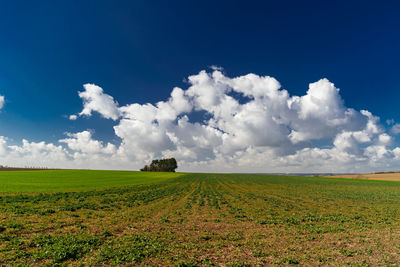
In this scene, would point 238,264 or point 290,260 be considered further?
point 290,260

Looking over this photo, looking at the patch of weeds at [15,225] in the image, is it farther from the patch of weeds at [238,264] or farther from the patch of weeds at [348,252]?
the patch of weeds at [348,252]

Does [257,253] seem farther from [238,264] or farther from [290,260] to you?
[238,264]

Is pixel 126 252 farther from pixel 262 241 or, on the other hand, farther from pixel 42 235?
pixel 262 241

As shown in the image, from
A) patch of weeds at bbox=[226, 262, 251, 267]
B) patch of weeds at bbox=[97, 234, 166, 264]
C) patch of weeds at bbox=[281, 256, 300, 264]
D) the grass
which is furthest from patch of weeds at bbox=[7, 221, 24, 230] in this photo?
the grass

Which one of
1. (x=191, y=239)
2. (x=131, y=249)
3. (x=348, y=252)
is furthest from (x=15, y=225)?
(x=348, y=252)

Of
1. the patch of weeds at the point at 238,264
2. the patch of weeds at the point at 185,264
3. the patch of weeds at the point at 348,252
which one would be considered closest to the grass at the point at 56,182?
the patch of weeds at the point at 185,264

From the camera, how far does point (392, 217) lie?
2398 cm

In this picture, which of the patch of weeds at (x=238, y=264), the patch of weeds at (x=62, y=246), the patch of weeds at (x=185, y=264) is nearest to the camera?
the patch of weeds at (x=185, y=264)

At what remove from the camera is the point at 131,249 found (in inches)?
496

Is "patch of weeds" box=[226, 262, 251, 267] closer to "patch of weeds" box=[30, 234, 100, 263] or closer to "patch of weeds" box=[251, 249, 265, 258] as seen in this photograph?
"patch of weeds" box=[251, 249, 265, 258]

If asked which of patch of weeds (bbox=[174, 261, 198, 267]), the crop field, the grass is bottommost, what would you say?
the grass

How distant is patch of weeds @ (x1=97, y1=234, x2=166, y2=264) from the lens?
36.9ft

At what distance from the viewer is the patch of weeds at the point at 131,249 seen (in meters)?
11.3

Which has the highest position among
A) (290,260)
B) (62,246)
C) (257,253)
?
(62,246)
